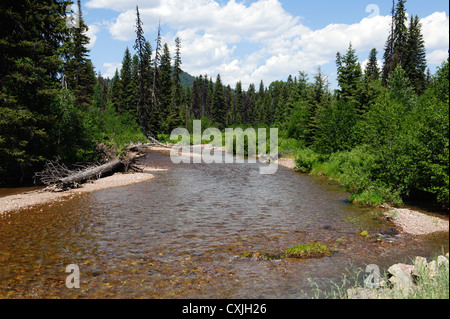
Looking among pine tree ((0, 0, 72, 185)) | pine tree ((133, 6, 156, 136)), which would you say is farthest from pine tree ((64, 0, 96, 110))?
pine tree ((0, 0, 72, 185))

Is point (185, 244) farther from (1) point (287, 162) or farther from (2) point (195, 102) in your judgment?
(2) point (195, 102)

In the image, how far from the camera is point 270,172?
2825 centimetres

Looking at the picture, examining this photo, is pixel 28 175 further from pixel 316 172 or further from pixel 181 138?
pixel 181 138

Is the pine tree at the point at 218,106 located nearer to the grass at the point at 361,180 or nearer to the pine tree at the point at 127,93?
the pine tree at the point at 127,93

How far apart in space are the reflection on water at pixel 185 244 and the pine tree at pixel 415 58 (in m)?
46.0

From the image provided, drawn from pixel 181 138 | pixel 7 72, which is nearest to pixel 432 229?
pixel 7 72

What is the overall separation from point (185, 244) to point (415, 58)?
59487 millimetres

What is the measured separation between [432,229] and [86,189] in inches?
721

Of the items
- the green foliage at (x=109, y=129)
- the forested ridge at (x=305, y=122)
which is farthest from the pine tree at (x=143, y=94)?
the green foliage at (x=109, y=129)

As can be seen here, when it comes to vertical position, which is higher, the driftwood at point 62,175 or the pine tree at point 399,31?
the pine tree at point 399,31

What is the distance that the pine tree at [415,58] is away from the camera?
51.1 metres

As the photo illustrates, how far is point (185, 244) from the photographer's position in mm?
10500

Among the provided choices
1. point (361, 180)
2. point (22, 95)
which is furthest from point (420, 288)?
point (22, 95)

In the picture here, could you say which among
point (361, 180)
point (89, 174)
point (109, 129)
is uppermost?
point (109, 129)
